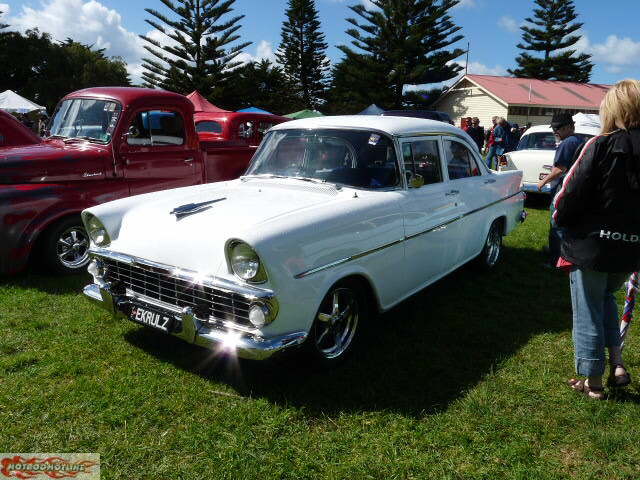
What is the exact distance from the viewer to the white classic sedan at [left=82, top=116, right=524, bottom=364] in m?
2.84

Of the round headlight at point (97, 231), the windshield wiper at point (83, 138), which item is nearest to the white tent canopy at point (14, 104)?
the windshield wiper at point (83, 138)

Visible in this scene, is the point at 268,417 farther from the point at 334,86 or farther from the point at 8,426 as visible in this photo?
the point at 334,86

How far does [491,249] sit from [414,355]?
2.48 meters

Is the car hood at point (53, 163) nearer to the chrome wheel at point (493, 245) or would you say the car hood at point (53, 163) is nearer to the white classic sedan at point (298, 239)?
the white classic sedan at point (298, 239)

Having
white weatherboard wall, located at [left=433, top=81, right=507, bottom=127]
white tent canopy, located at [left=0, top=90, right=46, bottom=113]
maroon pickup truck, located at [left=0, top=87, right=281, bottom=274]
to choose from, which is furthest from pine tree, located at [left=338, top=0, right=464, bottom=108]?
maroon pickup truck, located at [left=0, top=87, right=281, bottom=274]

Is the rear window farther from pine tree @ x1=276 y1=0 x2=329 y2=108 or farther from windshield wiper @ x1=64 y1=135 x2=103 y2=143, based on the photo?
pine tree @ x1=276 y1=0 x2=329 y2=108

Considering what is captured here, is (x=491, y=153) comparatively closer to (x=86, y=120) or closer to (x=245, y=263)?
(x=86, y=120)

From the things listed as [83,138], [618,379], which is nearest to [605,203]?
[618,379]

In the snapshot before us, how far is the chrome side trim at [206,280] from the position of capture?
108 inches

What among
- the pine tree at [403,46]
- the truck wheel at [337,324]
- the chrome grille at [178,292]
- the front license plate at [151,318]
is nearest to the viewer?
the chrome grille at [178,292]

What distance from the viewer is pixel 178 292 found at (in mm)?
3096

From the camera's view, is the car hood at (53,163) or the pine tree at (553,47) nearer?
the car hood at (53,163)

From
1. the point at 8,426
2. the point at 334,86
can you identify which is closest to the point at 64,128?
the point at 8,426

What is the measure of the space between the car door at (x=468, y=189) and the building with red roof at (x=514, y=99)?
2980 centimetres
